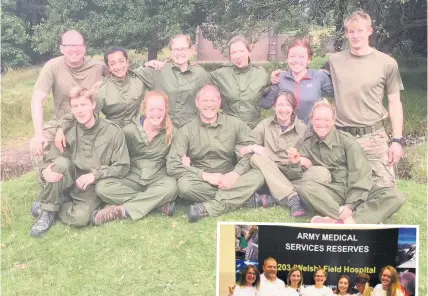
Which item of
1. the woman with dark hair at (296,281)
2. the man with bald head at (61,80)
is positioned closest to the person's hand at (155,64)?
the man with bald head at (61,80)

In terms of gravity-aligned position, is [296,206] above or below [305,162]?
below

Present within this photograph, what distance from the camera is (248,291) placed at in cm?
326

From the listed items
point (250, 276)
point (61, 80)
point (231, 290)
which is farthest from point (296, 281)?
point (61, 80)

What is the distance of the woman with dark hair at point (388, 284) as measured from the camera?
3223mm

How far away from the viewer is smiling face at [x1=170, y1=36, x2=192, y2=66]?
3.23 meters

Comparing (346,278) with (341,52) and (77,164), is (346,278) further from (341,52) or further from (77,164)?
(77,164)

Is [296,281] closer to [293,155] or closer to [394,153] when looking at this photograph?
[293,155]

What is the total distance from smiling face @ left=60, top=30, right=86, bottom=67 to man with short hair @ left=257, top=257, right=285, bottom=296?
66.6 inches

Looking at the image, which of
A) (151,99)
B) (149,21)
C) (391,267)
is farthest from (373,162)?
(149,21)

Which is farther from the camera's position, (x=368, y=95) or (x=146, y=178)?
(x=146, y=178)

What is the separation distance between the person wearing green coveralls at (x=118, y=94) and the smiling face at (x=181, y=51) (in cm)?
26

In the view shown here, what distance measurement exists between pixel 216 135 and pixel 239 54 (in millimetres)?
524

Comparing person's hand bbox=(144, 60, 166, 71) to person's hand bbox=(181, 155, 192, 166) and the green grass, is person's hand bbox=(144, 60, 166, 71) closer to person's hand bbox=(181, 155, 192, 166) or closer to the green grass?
person's hand bbox=(181, 155, 192, 166)

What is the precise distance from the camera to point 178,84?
3.25m
